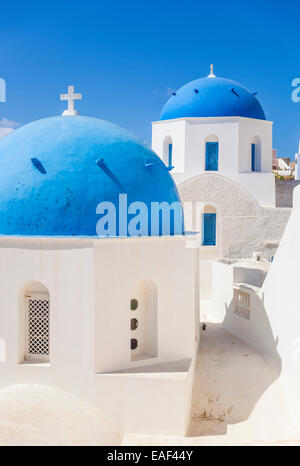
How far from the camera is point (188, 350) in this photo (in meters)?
7.73

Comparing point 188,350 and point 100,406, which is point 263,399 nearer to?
point 188,350

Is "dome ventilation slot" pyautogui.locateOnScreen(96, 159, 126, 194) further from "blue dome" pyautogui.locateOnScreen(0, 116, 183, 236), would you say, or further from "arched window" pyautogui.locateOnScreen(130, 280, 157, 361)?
"arched window" pyautogui.locateOnScreen(130, 280, 157, 361)

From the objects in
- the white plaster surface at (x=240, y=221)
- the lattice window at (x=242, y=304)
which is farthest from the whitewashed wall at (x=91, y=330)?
the white plaster surface at (x=240, y=221)

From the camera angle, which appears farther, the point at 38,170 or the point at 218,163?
the point at 218,163

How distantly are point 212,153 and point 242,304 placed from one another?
725cm

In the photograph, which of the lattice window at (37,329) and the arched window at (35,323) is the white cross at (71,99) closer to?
the arched window at (35,323)

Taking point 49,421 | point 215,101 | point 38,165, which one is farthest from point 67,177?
point 215,101

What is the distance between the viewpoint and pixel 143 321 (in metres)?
7.80

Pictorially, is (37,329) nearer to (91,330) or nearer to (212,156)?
(91,330)

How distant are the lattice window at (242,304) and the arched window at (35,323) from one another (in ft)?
17.0
